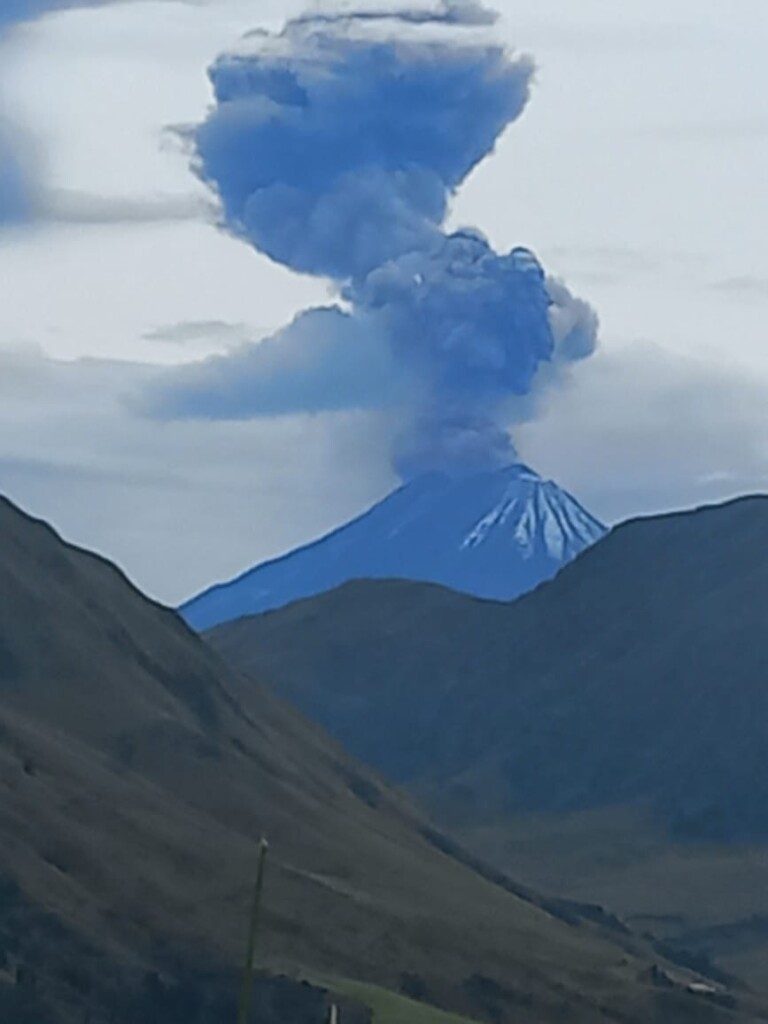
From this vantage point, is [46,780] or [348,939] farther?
[46,780]

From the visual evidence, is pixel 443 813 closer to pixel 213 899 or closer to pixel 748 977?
pixel 748 977

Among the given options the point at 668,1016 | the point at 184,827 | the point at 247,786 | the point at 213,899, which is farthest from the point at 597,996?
the point at 247,786

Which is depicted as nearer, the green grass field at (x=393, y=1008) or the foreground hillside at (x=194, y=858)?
the green grass field at (x=393, y=1008)

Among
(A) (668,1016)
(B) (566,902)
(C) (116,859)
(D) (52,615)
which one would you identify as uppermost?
(D) (52,615)

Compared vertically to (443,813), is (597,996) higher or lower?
lower

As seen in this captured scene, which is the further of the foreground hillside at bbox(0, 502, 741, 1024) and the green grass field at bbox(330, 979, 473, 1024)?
the foreground hillside at bbox(0, 502, 741, 1024)

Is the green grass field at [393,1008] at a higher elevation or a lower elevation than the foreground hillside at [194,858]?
lower

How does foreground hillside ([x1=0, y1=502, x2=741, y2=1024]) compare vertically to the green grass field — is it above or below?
above

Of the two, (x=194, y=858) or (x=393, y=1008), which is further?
(x=194, y=858)
